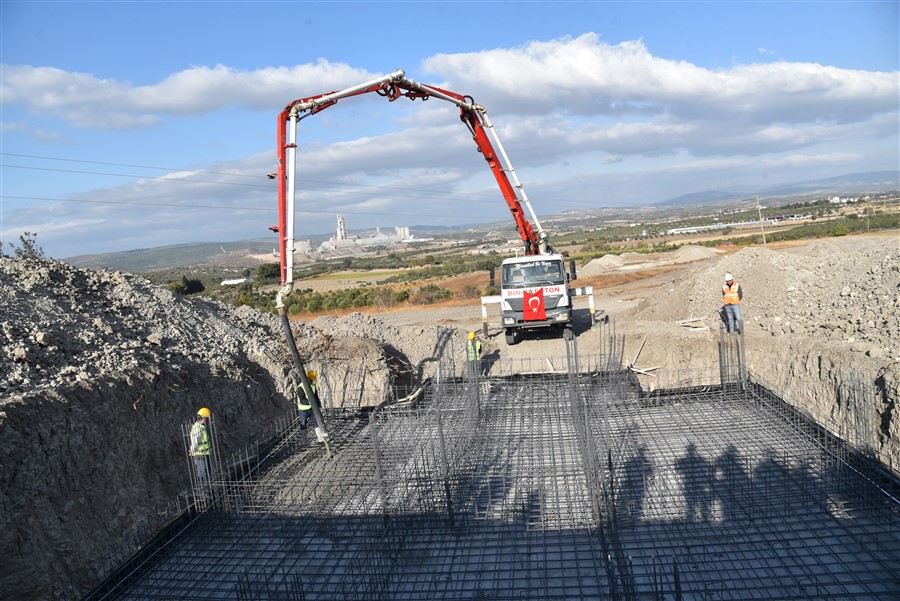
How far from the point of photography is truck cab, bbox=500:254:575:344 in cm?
1337

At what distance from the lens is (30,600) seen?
5.80 meters

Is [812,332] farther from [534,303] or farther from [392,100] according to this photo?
[392,100]

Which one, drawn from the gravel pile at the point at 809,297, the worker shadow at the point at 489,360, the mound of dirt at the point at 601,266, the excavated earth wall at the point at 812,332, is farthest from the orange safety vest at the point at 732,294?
the mound of dirt at the point at 601,266

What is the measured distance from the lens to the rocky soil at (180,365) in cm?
659

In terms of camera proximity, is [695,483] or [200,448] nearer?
[695,483]

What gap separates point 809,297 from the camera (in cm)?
A: 1389

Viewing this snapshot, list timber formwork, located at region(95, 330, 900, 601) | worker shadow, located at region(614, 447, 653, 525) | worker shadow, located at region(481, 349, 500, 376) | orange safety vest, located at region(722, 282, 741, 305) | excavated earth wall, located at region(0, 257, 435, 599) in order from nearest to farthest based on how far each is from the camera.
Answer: timber formwork, located at region(95, 330, 900, 601) < worker shadow, located at region(614, 447, 653, 525) < excavated earth wall, located at region(0, 257, 435, 599) < orange safety vest, located at region(722, 282, 741, 305) < worker shadow, located at region(481, 349, 500, 376)

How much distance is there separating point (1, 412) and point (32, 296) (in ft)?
13.7

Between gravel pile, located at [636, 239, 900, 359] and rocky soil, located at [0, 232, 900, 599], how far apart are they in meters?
0.05

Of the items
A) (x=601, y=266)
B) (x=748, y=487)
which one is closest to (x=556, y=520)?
(x=748, y=487)

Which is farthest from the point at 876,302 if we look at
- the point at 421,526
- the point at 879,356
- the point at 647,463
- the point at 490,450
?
the point at 421,526

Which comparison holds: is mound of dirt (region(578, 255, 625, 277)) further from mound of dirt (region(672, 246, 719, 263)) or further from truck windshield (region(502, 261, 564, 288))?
truck windshield (region(502, 261, 564, 288))

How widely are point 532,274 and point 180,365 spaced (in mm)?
7119

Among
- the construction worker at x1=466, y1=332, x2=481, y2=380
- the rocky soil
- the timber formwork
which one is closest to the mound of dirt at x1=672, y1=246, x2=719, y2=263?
the rocky soil
